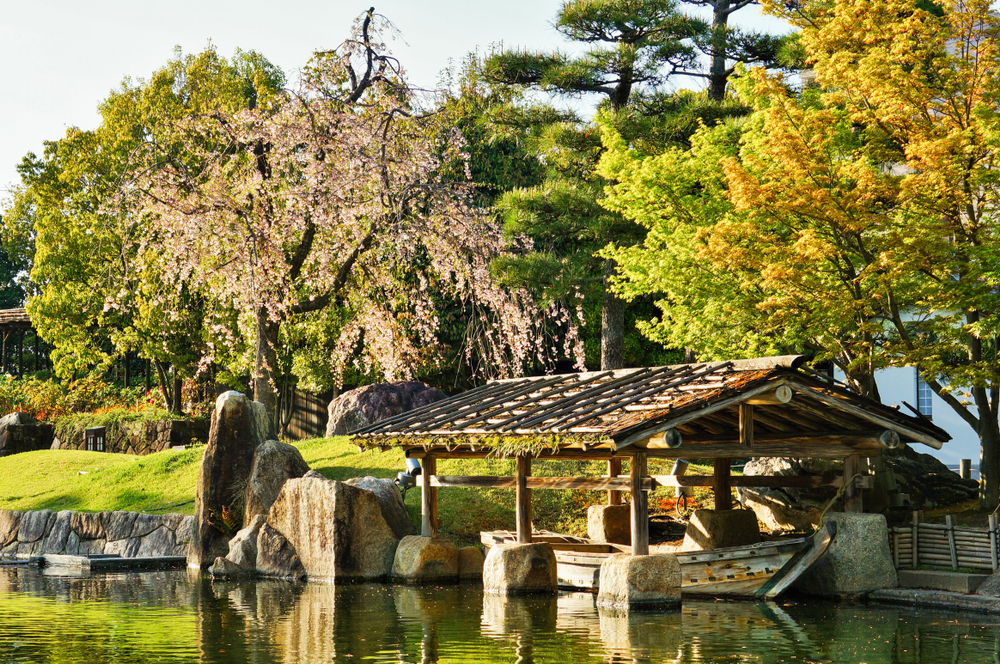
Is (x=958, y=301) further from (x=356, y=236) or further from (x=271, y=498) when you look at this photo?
(x=271, y=498)

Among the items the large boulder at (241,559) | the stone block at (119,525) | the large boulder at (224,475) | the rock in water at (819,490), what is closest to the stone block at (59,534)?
the stone block at (119,525)

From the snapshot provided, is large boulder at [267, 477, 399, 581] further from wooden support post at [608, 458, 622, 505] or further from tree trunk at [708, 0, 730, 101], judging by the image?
tree trunk at [708, 0, 730, 101]

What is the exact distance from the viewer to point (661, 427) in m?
13.6

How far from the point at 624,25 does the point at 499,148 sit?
10.4m

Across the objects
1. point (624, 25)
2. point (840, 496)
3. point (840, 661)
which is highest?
point (624, 25)

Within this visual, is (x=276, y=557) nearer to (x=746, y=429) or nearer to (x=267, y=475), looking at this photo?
(x=267, y=475)

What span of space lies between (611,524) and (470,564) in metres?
2.70

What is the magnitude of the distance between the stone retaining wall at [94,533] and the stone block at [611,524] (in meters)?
8.66

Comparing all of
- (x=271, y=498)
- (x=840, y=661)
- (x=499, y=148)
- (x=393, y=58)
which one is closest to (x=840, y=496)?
(x=840, y=661)

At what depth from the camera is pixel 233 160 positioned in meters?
20.8

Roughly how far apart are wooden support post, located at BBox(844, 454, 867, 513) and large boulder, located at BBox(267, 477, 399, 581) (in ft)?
24.7

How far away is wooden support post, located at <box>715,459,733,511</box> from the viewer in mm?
17109

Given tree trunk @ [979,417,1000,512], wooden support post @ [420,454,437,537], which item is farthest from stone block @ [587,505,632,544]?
tree trunk @ [979,417,1000,512]

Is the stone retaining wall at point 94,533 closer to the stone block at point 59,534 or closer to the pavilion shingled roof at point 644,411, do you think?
the stone block at point 59,534
